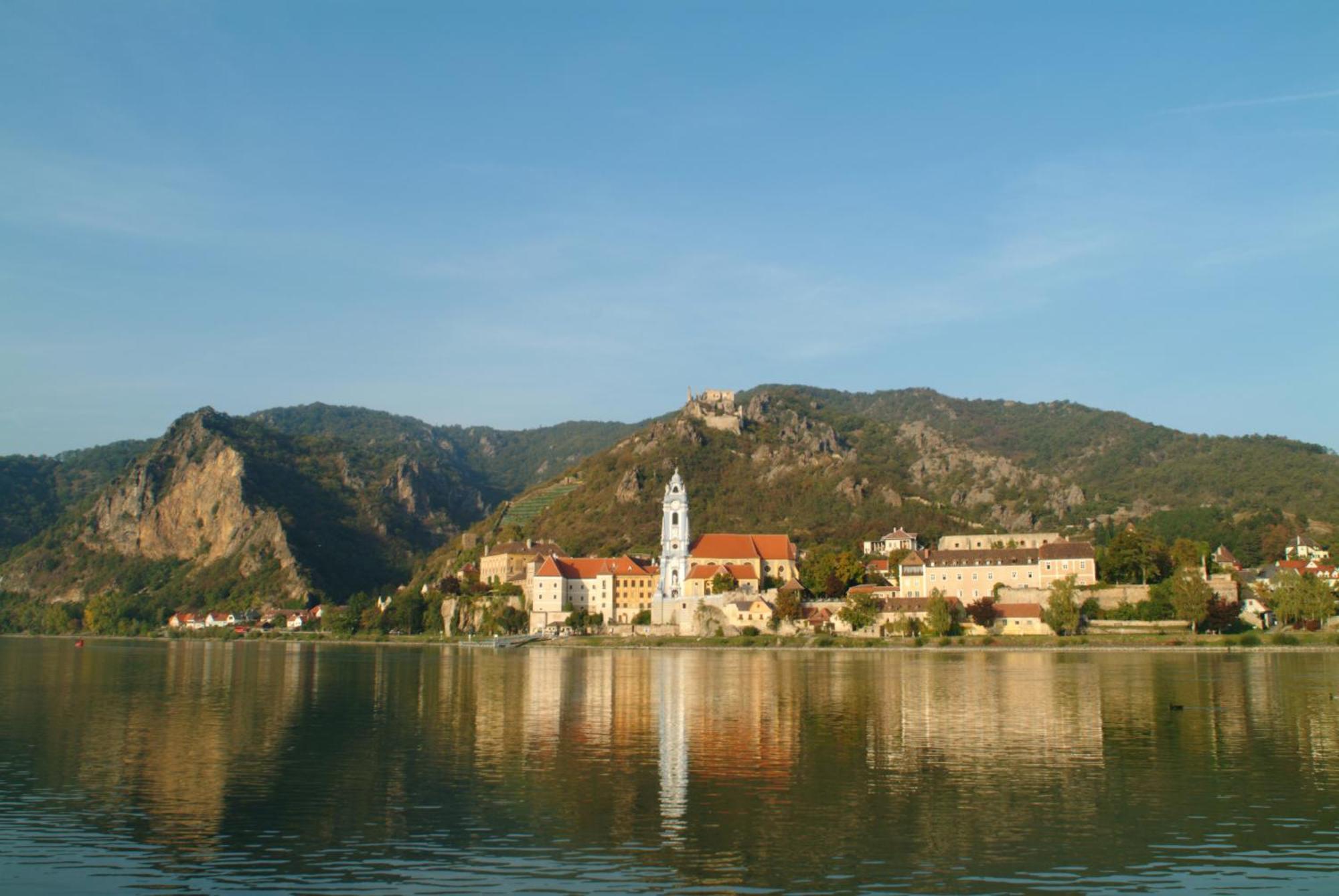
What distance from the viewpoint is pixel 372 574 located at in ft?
618

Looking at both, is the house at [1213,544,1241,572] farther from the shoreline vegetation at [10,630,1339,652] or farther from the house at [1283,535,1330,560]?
the shoreline vegetation at [10,630,1339,652]

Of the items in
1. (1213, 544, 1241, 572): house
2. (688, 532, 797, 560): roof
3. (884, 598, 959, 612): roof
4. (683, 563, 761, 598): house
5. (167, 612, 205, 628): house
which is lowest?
(167, 612, 205, 628): house

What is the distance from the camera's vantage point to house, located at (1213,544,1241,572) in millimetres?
89213

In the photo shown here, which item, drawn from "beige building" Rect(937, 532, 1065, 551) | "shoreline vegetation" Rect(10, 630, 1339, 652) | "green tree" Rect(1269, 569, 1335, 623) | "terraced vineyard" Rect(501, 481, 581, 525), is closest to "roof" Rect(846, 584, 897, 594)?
"shoreline vegetation" Rect(10, 630, 1339, 652)

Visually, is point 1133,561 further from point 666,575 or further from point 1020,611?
point 666,575

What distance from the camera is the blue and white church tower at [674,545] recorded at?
104m

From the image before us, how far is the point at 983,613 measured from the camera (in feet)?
269

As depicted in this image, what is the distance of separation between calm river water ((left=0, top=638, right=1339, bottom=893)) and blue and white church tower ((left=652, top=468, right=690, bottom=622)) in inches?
2228

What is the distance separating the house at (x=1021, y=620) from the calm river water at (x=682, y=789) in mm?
32933

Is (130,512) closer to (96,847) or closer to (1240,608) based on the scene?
(1240,608)

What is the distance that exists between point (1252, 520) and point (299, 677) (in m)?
101

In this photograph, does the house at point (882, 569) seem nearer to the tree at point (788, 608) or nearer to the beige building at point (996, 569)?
the beige building at point (996, 569)

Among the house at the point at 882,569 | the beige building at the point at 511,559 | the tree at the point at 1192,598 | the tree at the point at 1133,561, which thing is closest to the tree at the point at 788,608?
the house at the point at 882,569

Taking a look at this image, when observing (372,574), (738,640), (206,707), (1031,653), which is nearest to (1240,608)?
(1031,653)
